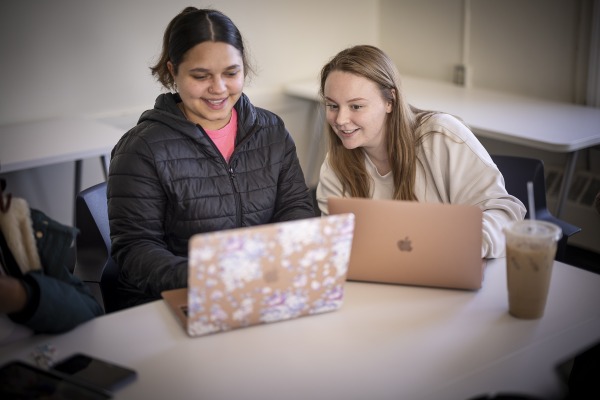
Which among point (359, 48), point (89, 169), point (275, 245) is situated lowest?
point (89, 169)

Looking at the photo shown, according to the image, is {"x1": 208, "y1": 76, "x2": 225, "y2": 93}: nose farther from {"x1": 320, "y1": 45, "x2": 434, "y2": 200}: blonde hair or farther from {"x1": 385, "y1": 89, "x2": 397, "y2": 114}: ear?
{"x1": 385, "y1": 89, "x2": 397, "y2": 114}: ear

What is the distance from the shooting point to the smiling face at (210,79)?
176cm

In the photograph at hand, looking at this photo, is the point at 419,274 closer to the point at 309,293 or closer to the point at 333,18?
the point at 309,293

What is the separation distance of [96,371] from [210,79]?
0.85 meters

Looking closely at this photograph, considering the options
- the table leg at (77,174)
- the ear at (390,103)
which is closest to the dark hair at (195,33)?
the ear at (390,103)

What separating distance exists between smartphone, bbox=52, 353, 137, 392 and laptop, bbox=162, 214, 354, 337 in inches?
6.3

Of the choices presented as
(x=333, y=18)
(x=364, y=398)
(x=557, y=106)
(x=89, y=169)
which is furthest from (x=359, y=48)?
(x=333, y=18)

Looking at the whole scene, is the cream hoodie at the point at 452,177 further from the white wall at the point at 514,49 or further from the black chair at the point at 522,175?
the white wall at the point at 514,49

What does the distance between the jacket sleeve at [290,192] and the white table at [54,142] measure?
3.71ft

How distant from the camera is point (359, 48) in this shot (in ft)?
6.25

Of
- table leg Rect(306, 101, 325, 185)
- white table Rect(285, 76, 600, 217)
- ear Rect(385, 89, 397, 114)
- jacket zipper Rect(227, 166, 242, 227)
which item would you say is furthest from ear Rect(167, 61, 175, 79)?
table leg Rect(306, 101, 325, 185)

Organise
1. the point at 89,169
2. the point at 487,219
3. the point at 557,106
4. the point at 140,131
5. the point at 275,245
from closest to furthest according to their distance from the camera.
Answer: the point at 275,245 < the point at 487,219 < the point at 140,131 < the point at 557,106 < the point at 89,169

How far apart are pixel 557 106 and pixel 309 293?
7.40 ft

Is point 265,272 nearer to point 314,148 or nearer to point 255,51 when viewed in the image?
point 255,51
